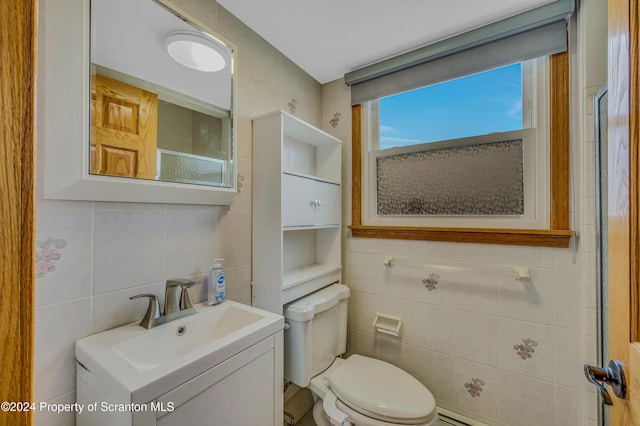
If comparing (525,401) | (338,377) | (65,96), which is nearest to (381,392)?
(338,377)

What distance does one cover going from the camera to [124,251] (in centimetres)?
90

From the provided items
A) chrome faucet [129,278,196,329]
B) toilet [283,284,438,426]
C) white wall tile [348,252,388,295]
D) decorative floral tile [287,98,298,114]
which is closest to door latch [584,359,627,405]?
toilet [283,284,438,426]

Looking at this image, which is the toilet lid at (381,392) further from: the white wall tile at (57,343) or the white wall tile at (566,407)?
the white wall tile at (57,343)

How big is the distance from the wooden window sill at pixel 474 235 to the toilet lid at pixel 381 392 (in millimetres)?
725

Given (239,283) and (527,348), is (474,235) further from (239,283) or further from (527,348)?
(239,283)

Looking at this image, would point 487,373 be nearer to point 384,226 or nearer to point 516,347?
point 516,347

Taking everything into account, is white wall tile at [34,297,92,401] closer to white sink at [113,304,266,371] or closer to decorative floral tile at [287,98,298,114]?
white sink at [113,304,266,371]

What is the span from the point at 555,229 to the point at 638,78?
3.19ft

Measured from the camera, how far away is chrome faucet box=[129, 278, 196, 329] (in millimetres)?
899

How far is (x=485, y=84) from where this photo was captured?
1419mm

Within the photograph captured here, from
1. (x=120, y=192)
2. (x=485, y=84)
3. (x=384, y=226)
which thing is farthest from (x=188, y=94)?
(x=485, y=84)

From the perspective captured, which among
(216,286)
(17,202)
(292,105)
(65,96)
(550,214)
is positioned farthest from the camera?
(292,105)

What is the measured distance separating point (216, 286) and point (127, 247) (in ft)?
1.18

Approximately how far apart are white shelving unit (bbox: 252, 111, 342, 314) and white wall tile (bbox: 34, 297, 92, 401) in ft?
2.17
